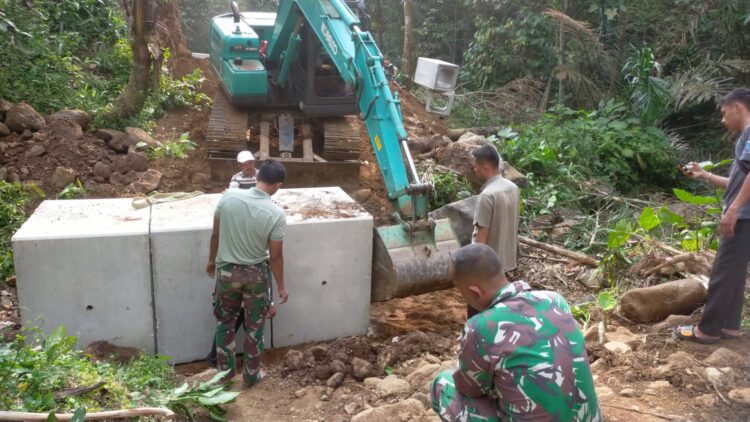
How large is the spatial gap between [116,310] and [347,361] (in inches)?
74.3

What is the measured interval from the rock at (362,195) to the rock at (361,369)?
412cm

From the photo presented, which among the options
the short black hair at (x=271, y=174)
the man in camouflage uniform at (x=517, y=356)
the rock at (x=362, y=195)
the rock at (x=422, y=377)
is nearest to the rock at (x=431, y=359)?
the rock at (x=422, y=377)

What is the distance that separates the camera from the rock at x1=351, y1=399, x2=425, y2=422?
4.19m

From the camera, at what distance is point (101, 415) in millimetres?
3611

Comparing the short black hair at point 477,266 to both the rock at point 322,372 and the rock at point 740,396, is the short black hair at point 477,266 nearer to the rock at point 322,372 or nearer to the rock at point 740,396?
the rock at point 740,396

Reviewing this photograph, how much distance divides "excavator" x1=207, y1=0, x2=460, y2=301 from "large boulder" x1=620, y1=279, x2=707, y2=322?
62.3 inches

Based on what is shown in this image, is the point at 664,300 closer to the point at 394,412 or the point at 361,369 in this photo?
the point at 361,369

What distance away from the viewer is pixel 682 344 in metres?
5.05

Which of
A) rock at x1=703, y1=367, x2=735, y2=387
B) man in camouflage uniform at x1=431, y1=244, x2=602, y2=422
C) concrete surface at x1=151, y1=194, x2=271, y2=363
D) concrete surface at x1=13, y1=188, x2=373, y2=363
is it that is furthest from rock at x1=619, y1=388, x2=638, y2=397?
concrete surface at x1=151, y1=194, x2=271, y2=363

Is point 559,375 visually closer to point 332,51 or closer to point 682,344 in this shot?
point 682,344

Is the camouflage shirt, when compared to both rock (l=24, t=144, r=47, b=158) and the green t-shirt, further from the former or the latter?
rock (l=24, t=144, r=47, b=158)

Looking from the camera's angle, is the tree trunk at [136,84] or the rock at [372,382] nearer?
the rock at [372,382]

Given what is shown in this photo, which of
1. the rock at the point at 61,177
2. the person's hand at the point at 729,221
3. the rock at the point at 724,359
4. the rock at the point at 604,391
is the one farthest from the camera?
the rock at the point at 61,177

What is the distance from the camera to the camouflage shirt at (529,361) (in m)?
2.68
